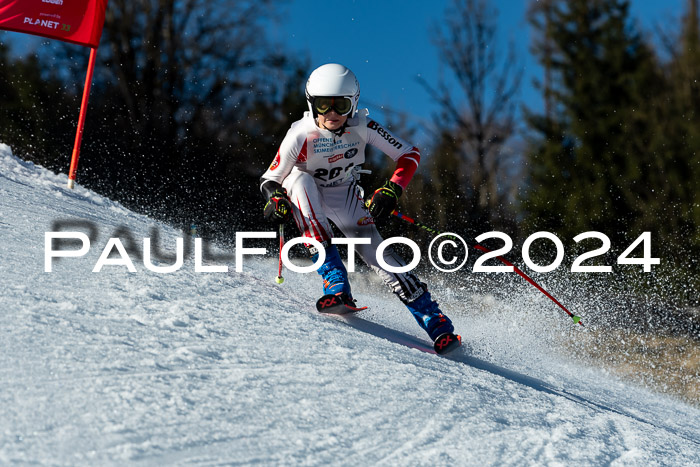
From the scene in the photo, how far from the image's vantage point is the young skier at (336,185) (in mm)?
4855

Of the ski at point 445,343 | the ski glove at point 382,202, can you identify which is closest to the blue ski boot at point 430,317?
the ski at point 445,343

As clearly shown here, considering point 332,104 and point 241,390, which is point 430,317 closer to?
point 332,104

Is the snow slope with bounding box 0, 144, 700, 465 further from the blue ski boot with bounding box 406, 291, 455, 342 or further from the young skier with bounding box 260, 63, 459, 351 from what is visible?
the young skier with bounding box 260, 63, 459, 351

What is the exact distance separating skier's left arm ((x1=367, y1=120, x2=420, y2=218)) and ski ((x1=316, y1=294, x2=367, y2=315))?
710 millimetres

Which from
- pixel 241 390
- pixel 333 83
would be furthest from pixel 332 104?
pixel 241 390

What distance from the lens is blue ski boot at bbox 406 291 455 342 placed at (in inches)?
197

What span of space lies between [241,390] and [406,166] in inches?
109

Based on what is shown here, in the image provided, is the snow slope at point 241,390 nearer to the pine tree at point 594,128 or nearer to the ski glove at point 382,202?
the ski glove at point 382,202

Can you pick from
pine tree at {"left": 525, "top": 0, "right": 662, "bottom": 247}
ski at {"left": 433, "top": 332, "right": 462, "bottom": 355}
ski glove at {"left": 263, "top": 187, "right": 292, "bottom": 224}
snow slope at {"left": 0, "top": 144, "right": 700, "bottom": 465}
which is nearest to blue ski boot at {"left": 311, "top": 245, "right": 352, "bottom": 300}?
snow slope at {"left": 0, "top": 144, "right": 700, "bottom": 465}

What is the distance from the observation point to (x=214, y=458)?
8.11ft

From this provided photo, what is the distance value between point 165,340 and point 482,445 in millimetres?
1657

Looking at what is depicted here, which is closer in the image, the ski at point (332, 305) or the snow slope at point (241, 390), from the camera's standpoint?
the snow slope at point (241, 390)

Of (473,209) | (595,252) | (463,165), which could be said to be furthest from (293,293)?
(463,165)

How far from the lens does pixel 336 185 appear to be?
5.15 meters
